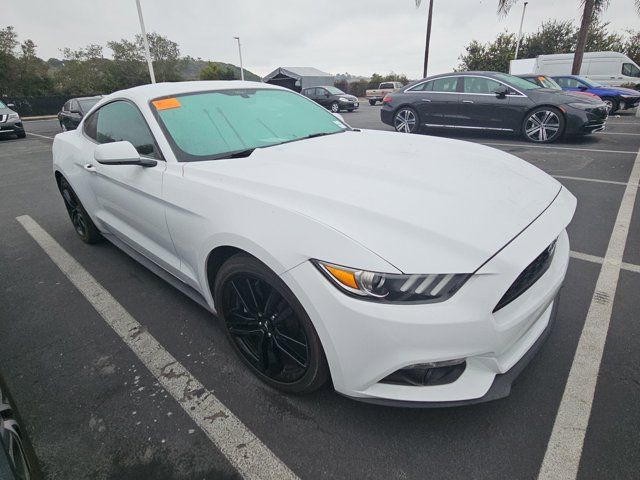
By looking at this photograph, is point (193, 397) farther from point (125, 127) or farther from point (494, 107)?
point (494, 107)

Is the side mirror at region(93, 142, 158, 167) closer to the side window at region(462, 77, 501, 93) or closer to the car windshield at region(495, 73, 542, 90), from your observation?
the side window at region(462, 77, 501, 93)

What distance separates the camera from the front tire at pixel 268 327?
1.58 metres

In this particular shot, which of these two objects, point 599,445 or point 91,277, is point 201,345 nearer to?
point 91,277

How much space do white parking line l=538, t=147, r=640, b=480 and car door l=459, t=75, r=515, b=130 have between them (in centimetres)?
588

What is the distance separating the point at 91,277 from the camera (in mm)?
3172

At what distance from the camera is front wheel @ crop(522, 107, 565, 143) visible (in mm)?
7547

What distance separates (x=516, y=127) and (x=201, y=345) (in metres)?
8.25

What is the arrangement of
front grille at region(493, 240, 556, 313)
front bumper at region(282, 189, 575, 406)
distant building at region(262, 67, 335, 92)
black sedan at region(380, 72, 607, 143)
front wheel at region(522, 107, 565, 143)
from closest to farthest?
1. front bumper at region(282, 189, 575, 406)
2. front grille at region(493, 240, 556, 313)
3. black sedan at region(380, 72, 607, 143)
4. front wheel at region(522, 107, 565, 143)
5. distant building at region(262, 67, 335, 92)

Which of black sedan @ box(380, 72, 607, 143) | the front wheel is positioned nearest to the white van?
black sedan @ box(380, 72, 607, 143)

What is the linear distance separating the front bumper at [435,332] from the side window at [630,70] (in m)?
20.6

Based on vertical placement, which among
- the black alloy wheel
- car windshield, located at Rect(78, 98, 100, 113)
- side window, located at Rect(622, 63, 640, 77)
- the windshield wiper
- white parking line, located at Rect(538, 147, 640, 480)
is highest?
side window, located at Rect(622, 63, 640, 77)

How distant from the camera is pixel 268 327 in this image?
1790mm

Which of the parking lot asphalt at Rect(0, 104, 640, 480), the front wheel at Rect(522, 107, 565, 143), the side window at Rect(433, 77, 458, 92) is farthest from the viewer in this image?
the side window at Rect(433, 77, 458, 92)

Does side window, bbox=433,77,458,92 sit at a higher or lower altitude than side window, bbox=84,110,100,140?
higher
